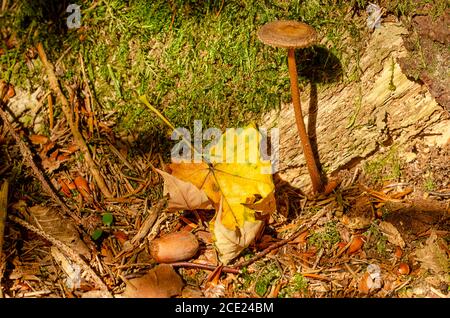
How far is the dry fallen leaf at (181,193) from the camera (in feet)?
8.54

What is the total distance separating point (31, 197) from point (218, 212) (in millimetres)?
1030

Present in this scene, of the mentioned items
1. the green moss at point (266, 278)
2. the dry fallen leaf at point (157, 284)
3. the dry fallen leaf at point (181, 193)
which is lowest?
the green moss at point (266, 278)

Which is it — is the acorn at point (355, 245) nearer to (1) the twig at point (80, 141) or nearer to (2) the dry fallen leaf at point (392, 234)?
(2) the dry fallen leaf at point (392, 234)

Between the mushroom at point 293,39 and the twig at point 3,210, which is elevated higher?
the mushroom at point 293,39

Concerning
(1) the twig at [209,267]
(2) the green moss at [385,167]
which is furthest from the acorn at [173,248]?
(2) the green moss at [385,167]

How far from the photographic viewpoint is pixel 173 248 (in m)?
2.57

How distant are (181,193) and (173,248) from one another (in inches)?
11.2

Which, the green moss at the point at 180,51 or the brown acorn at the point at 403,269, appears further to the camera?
the green moss at the point at 180,51

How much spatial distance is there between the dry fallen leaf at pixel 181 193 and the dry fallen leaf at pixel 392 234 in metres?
1.00

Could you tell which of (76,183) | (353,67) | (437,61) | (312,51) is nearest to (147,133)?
(76,183)

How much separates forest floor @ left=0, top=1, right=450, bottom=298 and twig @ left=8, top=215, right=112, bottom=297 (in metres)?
0.01

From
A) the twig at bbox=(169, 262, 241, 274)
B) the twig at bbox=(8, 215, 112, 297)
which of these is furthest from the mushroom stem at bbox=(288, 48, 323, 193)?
the twig at bbox=(8, 215, 112, 297)

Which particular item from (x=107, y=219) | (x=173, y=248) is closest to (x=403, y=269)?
(x=173, y=248)

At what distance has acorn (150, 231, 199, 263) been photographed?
8.42ft
